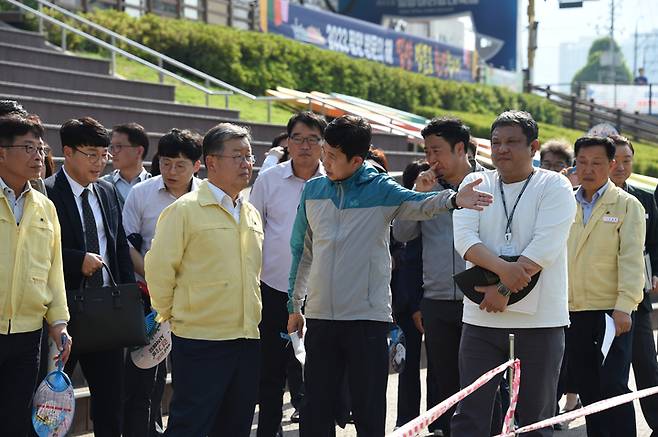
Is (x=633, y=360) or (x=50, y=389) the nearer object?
(x=50, y=389)

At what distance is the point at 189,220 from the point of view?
17.9 feet

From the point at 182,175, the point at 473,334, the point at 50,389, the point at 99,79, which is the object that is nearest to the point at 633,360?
the point at 473,334

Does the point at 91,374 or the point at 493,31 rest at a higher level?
the point at 493,31

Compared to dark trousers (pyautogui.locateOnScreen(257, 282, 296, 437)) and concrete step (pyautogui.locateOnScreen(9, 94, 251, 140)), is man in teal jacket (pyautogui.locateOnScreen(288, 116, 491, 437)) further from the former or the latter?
concrete step (pyautogui.locateOnScreen(9, 94, 251, 140))

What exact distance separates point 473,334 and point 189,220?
1.60m

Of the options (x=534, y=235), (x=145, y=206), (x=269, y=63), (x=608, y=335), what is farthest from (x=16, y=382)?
(x=269, y=63)

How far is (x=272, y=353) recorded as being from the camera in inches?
267

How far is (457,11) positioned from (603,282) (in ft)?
110

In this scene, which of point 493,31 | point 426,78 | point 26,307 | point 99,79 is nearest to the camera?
point 26,307

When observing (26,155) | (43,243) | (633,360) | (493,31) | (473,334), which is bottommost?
(633,360)

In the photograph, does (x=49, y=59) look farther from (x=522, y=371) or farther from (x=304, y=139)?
(x=522, y=371)

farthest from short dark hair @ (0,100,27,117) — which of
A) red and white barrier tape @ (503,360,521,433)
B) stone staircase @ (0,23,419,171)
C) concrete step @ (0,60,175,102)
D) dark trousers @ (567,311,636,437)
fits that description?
concrete step @ (0,60,175,102)

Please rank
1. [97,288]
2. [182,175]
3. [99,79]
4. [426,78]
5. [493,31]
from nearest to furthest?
[97,288] → [182,175] → [99,79] → [426,78] → [493,31]

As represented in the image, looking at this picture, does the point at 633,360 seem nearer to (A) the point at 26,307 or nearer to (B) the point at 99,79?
(A) the point at 26,307
